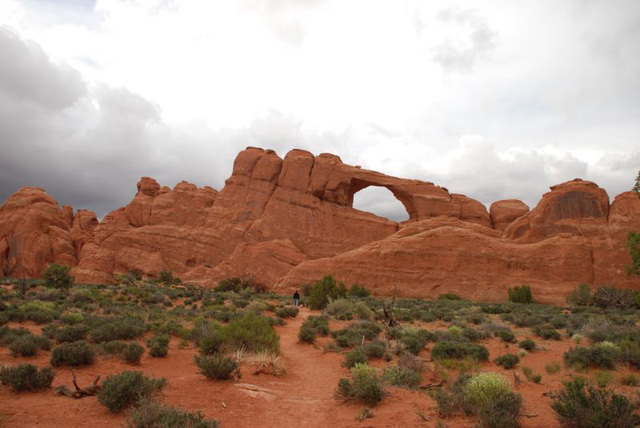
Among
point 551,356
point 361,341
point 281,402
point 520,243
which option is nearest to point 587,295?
point 520,243

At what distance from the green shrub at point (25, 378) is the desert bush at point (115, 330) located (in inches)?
157

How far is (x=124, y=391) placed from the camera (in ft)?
21.4

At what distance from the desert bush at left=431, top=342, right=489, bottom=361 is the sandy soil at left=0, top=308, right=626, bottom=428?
1.17ft

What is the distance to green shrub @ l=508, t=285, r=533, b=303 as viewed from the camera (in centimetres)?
3841

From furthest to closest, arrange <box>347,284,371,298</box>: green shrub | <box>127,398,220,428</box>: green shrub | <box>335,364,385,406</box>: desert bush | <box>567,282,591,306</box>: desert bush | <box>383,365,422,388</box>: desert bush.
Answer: <box>347,284,371,298</box>: green shrub
<box>567,282,591,306</box>: desert bush
<box>383,365,422,388</box>: desert bush
<box>335,364,385,406</box>: desert bush
<box>127,398,220,428</box>: green shrub

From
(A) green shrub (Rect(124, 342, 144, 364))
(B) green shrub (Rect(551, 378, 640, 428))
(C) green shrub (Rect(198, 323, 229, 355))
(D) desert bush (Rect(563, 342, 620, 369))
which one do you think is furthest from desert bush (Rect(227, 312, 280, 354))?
(D) desert bush (Rect(563, 342, 620, 369))

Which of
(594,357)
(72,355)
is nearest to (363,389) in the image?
(72,355)

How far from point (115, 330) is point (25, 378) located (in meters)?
4.77

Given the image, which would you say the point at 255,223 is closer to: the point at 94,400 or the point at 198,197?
the point at 198,197

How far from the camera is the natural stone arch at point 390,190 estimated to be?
58.2 m

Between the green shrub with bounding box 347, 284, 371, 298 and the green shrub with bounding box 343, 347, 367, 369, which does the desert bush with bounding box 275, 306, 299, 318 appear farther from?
the green shrub with bounding box 347, 284, 371, 298

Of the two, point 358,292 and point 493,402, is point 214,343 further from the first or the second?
point 358,292

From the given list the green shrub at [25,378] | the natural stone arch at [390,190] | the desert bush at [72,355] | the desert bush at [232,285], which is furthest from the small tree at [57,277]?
the natural stone arch at [390,190]

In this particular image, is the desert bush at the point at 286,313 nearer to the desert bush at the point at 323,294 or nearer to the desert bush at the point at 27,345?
the desert bush at the point at 323,294
